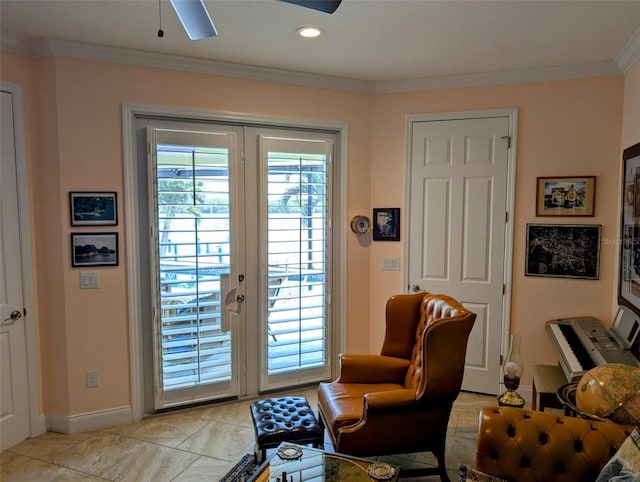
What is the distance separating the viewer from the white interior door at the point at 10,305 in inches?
114

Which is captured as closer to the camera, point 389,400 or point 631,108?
point 389,400

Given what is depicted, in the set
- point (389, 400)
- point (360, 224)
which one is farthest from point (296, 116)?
point (389, 400)

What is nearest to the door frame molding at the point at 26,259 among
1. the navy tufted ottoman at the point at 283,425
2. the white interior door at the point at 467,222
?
the navy tufted ottoman at the point at 283,425

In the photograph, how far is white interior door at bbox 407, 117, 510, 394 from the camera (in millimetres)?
3660

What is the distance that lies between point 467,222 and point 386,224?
2.22ft

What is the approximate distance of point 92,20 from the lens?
2.62m

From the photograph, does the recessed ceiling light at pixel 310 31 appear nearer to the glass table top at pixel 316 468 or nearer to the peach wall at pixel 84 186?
the peach wall at pixel 84 186

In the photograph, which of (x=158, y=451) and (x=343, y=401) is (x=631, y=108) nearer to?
(x=343, y=401)

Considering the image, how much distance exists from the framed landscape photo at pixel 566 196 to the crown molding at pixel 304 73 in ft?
2.56

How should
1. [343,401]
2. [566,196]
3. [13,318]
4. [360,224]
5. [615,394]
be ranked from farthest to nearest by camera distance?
[360,224] → [566,196] → [13,318] → [343,401] → [615,394]

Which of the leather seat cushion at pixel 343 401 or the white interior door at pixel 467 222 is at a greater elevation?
the white interior door at pixel 467 222

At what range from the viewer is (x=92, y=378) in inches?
126

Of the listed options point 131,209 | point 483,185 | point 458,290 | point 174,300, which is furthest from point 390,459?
point 131,209

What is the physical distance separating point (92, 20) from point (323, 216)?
2.10 metres
